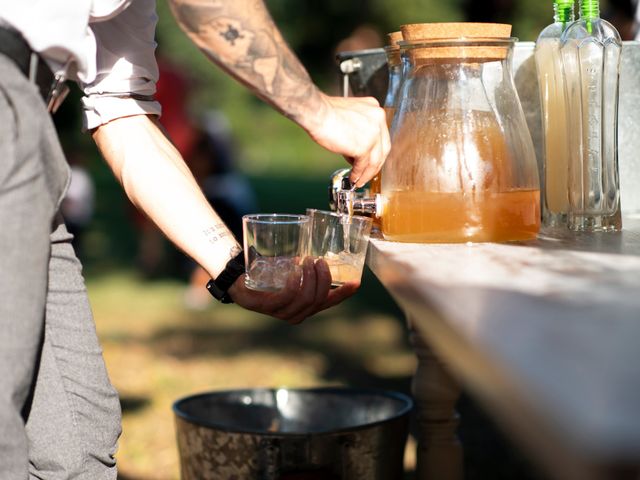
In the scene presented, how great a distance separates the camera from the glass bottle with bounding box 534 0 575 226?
1873mm

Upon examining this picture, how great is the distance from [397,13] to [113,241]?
14.0m

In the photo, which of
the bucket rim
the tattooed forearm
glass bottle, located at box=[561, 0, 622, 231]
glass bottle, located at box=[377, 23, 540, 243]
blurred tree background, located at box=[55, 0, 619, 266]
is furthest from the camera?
blurred tree background, located at box=[55, 0, 619, 266]

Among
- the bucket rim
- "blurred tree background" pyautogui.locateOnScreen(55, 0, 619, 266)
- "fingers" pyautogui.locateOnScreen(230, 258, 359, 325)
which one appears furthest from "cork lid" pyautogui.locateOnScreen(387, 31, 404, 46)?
"blurred tree background" pyautogui.locateOnScreen(55, 0, 619, 266)

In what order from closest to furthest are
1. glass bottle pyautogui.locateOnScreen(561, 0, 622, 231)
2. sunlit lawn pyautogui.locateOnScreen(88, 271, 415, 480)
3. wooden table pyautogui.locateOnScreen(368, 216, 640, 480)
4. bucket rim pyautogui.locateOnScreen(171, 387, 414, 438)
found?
wooden table pyautogui.locateOnScreen(368, 216, 640, 480) → glass bottle pyautogui.locateOnScreen(561, 0, 622, 231) → bucket rim pyautogui.locateOnScreen(171, 387, 414, 438) → sunlit lawn pyautogui.locateOnScreen(88, 271, 415, 480)

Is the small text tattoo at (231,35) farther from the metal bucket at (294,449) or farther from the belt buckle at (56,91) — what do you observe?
the metal bucket at (294,449)

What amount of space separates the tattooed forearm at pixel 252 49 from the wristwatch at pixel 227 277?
37cm

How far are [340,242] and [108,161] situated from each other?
21.8 inches

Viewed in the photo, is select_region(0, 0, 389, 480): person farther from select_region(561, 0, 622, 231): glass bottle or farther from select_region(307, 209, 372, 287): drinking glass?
select_region(561, 0, 622, 231): glass bottle

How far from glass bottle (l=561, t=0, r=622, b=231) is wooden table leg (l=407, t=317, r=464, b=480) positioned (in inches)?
26.3

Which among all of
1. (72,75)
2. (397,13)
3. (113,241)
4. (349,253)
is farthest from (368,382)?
(397,13)

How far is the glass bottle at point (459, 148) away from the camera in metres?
1.60

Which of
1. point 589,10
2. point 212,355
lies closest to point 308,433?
point 589,10

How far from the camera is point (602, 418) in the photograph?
1.93 ft

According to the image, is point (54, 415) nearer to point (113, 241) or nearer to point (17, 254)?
point (17, 254)
